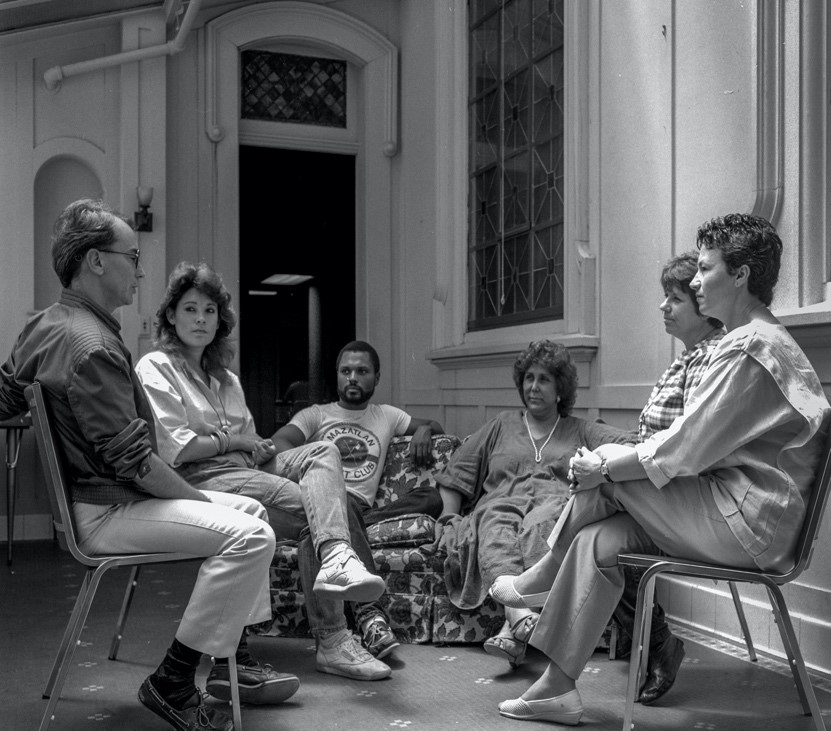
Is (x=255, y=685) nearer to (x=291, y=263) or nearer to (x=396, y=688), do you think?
(x=396, y=688)

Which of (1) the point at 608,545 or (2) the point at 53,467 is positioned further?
(1) the point at 608,545

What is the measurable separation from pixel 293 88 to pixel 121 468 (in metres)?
4.58

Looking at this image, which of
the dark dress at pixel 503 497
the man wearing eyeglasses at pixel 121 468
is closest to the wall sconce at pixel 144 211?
the dark dress at pixel 503 497

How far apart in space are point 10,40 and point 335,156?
2.10 metres

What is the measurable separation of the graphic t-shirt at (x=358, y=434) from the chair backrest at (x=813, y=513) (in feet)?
6.56

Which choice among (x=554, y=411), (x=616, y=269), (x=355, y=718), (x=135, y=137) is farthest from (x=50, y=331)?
(x=135, y=137)

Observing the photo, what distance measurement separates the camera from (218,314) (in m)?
3.30

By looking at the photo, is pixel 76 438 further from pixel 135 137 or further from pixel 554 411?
pixel 135 137

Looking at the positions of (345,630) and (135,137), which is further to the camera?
(135,137)

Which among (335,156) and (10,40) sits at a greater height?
(10,40)

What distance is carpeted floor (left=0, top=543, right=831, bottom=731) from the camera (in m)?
2.64

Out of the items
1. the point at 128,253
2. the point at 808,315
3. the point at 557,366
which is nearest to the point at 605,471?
the point at 808,315

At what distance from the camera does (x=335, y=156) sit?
22.0 feet

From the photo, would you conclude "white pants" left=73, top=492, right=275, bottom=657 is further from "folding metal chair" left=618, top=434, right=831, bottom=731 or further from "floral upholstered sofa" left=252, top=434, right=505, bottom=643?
"floral upholstered sofa" left=252, top=434, right=505, bottom=643
